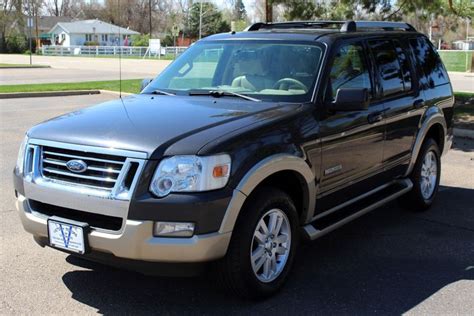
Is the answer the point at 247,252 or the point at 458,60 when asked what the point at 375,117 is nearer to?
the point at 247,252

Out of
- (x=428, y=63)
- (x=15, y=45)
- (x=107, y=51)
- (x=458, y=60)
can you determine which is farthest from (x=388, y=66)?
(x=15, y=45)

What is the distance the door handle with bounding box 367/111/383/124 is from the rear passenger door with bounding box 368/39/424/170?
0.11 m

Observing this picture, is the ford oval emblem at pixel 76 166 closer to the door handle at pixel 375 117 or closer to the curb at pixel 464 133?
the door handle at pixel 375 117

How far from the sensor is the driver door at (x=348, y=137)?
14.6 feet

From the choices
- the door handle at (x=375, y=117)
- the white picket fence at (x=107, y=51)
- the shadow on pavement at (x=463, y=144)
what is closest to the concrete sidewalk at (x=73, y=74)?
the shadow on pavement at (x=463, y=144)

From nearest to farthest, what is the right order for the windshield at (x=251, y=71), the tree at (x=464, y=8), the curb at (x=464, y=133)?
the windshield at (x=251, y=71) → the curb at (x=464, y=133) → the tree at (x=464, y=8)

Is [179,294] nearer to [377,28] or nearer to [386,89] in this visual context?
[386,89]

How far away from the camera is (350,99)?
4328 mm

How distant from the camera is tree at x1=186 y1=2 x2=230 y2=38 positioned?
83.8 meters

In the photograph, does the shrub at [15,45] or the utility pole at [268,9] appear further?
the shrub at [15,45]

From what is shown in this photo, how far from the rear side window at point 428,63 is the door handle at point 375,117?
1.22 meters

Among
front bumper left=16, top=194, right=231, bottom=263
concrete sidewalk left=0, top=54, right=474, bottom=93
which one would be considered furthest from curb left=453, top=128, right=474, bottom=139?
concrete sidewalk left=0, top=54, right=474, bottom=93

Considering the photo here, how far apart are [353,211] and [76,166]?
7.77 ft

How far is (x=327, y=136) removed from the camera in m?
4.40
